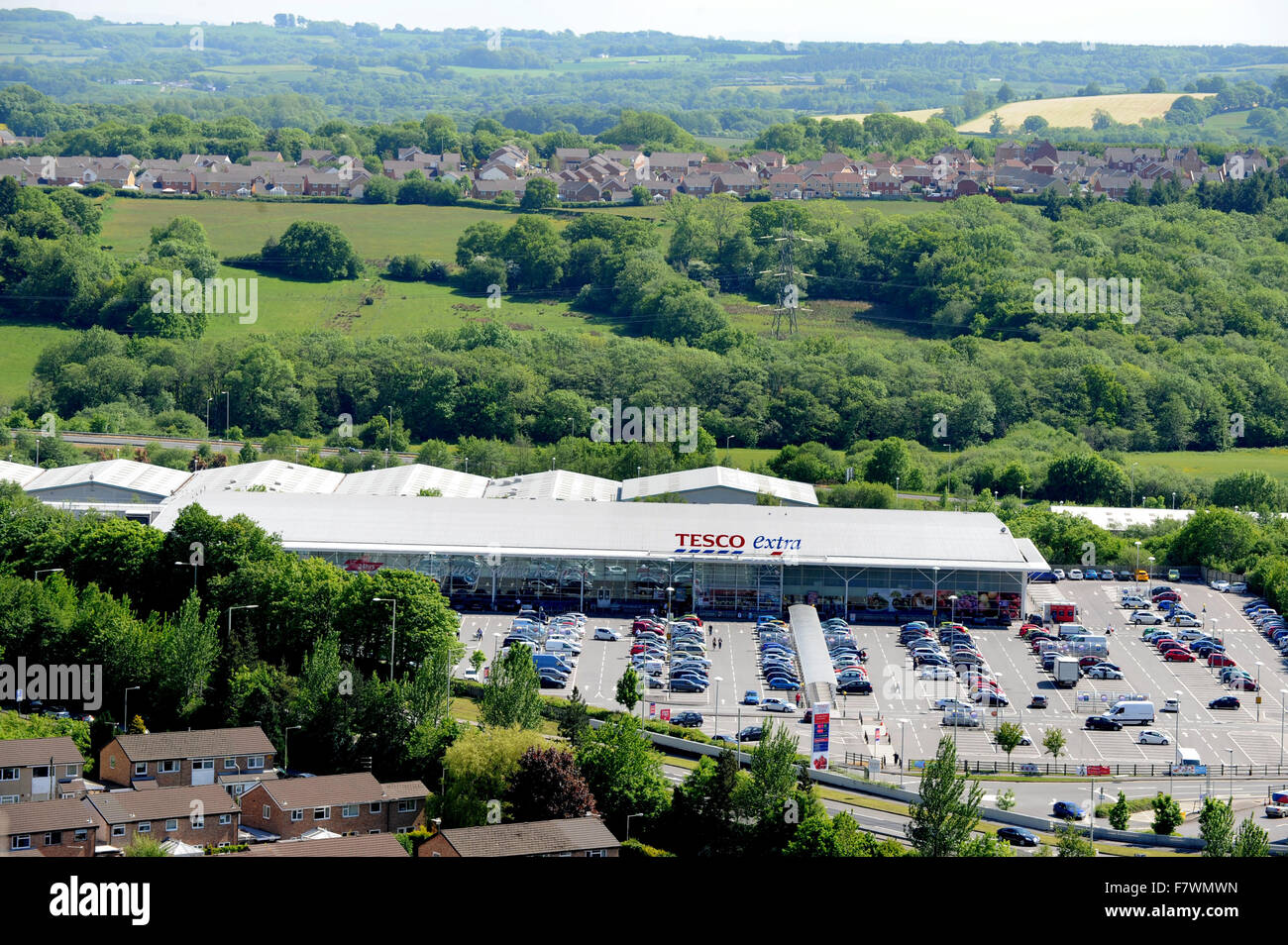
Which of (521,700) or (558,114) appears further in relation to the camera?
(558,114)

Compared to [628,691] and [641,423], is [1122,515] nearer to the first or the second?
[641,423]

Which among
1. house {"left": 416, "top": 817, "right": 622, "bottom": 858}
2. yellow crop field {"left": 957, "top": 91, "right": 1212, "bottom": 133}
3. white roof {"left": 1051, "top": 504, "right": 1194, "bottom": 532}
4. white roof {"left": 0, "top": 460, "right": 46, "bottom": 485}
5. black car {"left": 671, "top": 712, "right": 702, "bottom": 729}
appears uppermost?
yellow crop field {"left": 957, "top": 91, "right": 1212, "bottom": 133}

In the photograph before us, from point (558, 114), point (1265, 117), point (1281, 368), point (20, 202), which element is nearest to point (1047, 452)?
point (1281, 368)

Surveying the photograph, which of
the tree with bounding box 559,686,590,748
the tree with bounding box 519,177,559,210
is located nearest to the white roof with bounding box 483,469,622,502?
the tree with bounding box 559,686,590,748

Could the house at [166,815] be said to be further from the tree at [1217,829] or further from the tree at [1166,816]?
the tree at [1166,816]

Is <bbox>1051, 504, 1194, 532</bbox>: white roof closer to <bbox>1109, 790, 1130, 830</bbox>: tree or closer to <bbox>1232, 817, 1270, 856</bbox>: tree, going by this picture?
<bbox>1109, 790, 1130, 830</bbox>: tree
